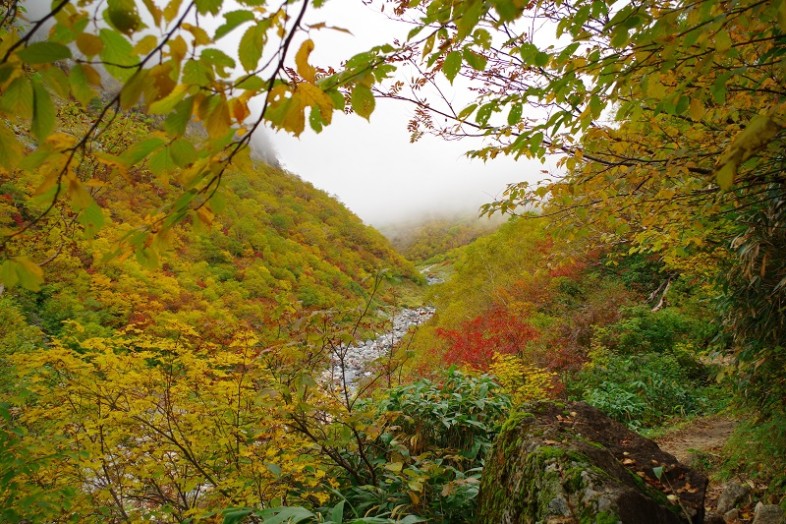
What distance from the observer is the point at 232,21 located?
75 cm

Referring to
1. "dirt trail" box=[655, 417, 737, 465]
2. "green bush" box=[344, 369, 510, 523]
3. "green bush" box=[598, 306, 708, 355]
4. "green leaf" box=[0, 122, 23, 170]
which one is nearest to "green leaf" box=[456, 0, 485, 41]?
"green leaf" box=[0, 122, 23, 170]

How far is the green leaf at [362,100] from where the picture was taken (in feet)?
3.30

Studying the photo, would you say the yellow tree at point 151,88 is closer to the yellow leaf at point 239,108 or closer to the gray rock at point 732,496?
the yellow leaf at point 239,108

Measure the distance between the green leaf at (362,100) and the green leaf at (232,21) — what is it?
30 cm

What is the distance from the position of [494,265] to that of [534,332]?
16.2 feet

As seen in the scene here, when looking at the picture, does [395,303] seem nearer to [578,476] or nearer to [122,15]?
[578,476]

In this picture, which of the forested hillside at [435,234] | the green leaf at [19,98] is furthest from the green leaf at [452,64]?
the forested hillside at [435,234]

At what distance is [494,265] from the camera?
499 inches

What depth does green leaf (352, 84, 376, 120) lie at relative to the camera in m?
1.01

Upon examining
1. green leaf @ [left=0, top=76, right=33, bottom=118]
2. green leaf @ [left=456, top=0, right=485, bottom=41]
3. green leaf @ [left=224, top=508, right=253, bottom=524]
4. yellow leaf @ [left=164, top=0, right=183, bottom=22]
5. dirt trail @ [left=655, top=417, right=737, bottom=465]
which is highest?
yellow leaf @ [left=164, top=0, right=183, bottom=22]

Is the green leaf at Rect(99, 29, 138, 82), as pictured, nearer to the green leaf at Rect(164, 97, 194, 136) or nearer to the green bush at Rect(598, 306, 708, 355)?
the green leaf at Rect(164, 97, 194, 136)

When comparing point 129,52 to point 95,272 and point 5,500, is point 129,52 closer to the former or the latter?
point 5,500

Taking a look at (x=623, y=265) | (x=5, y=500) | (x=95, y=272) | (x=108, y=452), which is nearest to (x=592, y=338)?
(x=623, y=265)

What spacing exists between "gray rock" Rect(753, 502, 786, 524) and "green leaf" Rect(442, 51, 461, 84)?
2510 mm
